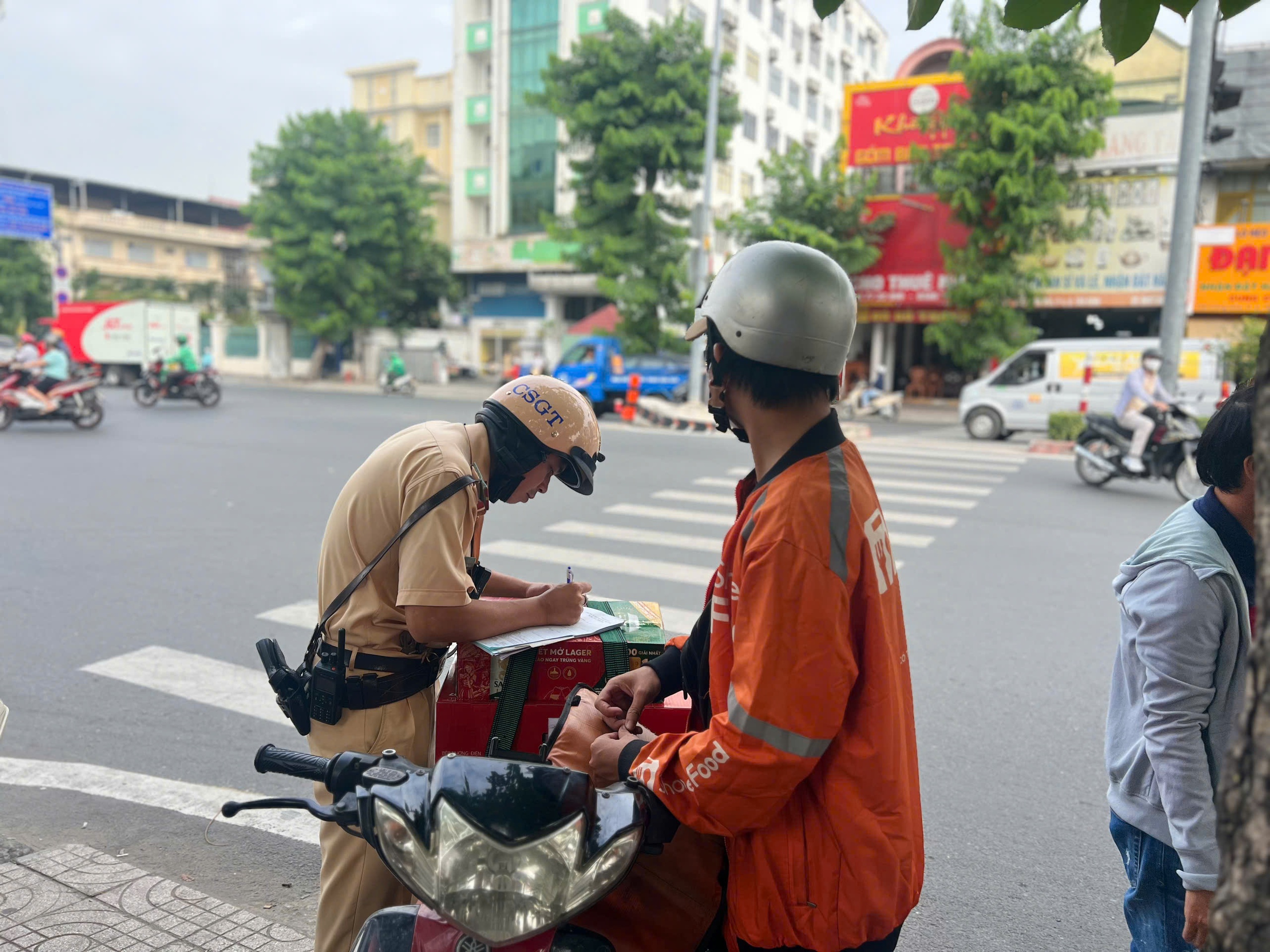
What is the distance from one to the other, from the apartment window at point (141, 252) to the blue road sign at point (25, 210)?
28788mm

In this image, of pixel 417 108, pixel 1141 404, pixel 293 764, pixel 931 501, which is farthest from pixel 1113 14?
pixel 417 108

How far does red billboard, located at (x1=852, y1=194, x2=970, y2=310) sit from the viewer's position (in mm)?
25438

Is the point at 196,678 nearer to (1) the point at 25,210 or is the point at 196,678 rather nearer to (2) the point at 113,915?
(2) the point at 113,915

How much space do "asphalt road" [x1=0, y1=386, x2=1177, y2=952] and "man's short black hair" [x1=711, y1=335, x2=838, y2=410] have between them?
7.00 ft

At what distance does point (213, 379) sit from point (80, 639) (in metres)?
18.1

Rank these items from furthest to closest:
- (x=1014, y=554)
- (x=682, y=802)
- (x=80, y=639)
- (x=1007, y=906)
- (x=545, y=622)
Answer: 1. (x=1014, y=554)
2. (x=80, y=639)
3. (x=1007, y=906)
4. (x=545, y=622)
5. (x=682, y=802)

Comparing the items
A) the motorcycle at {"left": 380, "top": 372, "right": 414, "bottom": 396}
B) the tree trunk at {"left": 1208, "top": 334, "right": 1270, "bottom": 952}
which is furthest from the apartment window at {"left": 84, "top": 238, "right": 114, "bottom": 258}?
the tree trunk at {"left": 1208, "top": 334, "right": 1270, "bottom": 952}

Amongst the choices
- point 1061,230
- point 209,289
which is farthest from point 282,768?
point 209,289

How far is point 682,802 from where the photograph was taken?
149cm

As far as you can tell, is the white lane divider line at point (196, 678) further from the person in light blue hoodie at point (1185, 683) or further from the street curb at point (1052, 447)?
the street curb at point (1052, 447)

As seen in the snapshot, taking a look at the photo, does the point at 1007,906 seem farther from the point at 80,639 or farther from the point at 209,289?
the point at 209,289

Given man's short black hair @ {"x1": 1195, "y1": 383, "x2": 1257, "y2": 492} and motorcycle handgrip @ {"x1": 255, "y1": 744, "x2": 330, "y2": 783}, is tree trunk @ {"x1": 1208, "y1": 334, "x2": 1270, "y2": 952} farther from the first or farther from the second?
motorcycle handgrip @ {"x1": 255, "y1": 744, "x2": 330, "y2": 783}

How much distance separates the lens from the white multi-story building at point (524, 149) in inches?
1569

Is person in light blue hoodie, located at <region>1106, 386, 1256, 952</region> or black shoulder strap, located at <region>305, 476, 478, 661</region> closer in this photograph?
person in light blue hoodie, located at <region>1106, 386, 1256, 952</region>
